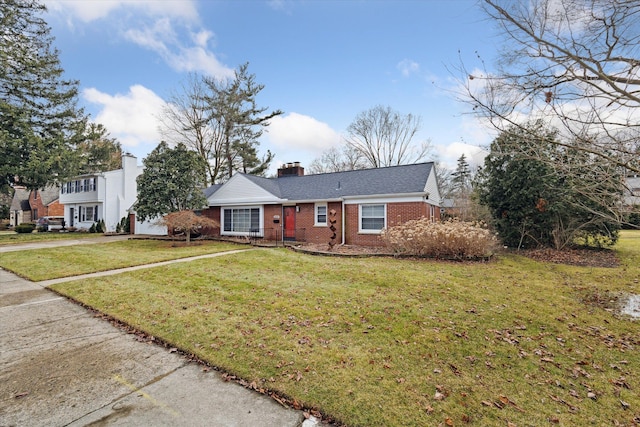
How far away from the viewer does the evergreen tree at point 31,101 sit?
67.9 feet

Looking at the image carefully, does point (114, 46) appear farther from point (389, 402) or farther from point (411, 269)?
point (389, 402)

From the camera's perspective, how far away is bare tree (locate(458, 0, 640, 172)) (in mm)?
4180

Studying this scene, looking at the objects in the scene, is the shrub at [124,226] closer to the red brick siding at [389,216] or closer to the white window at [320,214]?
the white window at [320,214]

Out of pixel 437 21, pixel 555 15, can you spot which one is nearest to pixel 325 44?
pixel 437 21

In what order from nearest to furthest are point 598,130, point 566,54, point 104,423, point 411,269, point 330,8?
1. point 104,423
2. point 566,54
3. point 598,130
4. point 411,269
5. point 330,8

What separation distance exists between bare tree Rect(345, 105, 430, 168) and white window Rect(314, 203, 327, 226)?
1868cm

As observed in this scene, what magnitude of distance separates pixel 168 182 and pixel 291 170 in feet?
28.2

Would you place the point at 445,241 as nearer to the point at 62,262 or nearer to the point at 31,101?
the point at 62,262

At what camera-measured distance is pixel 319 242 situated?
51.8 feet

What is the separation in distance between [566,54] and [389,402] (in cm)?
535

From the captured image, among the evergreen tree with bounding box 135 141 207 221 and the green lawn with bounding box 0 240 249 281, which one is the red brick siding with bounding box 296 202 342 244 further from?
the evergreen tree with bounding box 135 141 207 221

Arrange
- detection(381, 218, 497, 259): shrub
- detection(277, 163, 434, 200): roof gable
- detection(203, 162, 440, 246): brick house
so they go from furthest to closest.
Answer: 1. detection(277, 163, 434, 200): roof gable
2. detection(203, 162, 440, 246): brick house
3. detection(381, 218, 497, 259): shrub

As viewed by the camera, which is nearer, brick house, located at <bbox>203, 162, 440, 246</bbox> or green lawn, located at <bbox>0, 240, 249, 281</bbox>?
green lawn, located at <bbox>0, 240, 249, 281</bbox>

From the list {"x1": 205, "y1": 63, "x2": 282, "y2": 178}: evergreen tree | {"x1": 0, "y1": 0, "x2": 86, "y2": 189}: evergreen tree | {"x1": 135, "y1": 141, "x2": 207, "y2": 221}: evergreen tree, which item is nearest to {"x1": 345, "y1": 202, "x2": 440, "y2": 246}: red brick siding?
{"x1": 135, "y1": 141, "x2": 207, "y2": 221}: evergreen tree
